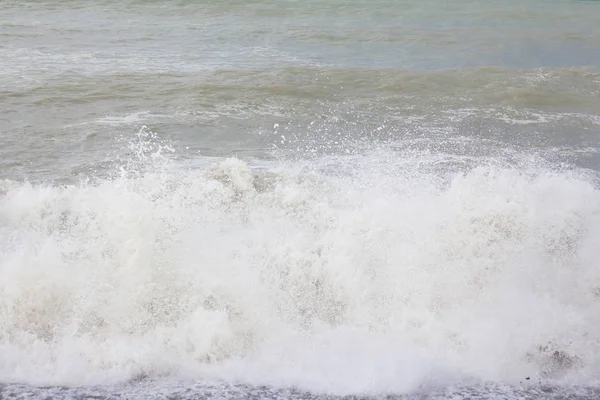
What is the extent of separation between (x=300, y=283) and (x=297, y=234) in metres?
0.61

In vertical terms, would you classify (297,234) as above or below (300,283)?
above

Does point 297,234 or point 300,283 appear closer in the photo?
point 300,283

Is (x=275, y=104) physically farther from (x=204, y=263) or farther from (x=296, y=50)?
(x=204, y=263)

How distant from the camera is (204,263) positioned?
530cm

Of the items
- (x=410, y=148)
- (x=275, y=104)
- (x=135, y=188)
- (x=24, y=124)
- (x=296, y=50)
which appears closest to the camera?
(x=135, y=188)

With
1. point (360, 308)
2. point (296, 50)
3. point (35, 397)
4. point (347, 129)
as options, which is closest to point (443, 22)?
point (296, 50)

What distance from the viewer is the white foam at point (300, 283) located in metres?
4.42

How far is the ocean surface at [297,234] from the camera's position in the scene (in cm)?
439

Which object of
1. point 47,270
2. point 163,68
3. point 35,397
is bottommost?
point 35,397

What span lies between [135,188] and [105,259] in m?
1.34

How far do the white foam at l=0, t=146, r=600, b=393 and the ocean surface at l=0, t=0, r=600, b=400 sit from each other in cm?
2

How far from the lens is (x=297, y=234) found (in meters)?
5.74

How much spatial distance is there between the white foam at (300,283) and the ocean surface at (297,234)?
16 mm

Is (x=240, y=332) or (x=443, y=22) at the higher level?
(x=443, y=22)
